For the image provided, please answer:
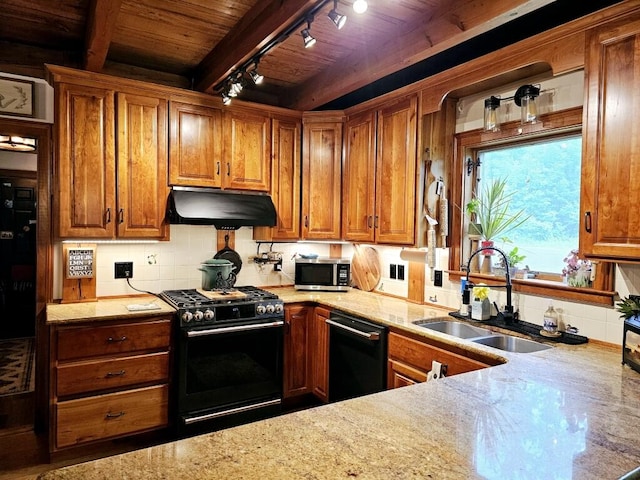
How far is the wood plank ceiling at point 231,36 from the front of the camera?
89.4 inches

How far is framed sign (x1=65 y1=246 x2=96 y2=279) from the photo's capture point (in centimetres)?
297

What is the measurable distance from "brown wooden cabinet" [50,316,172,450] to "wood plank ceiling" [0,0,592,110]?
5.74 feet

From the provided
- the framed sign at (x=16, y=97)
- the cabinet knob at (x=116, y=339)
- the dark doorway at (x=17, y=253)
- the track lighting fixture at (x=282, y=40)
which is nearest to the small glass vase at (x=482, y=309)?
the track lighting fixture at (x=282, y=40)

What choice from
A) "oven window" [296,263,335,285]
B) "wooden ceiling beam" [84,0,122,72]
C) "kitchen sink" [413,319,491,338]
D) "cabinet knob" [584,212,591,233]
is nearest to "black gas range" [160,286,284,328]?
"oven window" [296,263,335,285]

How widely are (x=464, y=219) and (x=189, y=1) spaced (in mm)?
2234

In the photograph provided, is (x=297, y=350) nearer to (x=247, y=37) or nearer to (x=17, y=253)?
(x=247, y=37)

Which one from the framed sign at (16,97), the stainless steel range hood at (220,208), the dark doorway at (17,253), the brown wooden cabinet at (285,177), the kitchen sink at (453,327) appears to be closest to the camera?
the kitchen sink at (453,327)

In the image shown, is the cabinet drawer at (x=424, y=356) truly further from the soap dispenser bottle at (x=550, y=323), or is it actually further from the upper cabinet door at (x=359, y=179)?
the upper cabinet door at (x=359, y=179)

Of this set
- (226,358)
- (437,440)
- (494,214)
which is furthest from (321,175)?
(437,440)

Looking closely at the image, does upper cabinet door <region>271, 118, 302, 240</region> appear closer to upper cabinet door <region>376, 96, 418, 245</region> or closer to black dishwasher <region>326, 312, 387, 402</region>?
upper cabinet door <region>376, 96, 418, 245</region>

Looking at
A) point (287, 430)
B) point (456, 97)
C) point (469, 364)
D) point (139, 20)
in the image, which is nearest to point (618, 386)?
point (469, 364)

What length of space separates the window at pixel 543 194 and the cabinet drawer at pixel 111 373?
8.00ft

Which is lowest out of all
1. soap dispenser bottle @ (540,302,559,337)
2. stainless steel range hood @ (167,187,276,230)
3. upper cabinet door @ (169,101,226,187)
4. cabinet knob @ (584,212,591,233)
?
soap dispenser bottle @ (540,302,559,337)

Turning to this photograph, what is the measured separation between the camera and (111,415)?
106 inches
